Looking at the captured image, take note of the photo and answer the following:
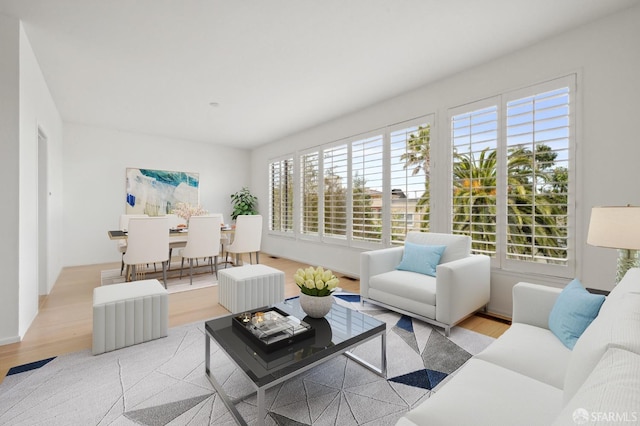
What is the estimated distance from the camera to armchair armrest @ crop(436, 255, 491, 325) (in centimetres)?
254

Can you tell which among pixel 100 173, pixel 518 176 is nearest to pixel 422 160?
pixel 518 176

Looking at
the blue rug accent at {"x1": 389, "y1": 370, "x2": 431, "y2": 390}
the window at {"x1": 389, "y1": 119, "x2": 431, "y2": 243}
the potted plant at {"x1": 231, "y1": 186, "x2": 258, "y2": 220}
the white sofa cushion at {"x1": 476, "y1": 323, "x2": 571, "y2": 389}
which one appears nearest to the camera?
the white sofa cushion at {"x1": 476, "y1": 323, "x2": 571, "y2": 389}

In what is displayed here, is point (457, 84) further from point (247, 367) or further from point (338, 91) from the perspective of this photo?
point (247, 367)

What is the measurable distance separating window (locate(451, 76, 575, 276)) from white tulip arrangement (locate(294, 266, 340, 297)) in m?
2.06

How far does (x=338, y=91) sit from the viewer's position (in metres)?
3.92

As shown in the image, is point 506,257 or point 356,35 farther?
point 506,257

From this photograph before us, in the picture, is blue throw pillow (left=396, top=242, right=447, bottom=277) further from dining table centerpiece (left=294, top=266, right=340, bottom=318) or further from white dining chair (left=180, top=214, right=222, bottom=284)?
white dining chair (left=180, top=214, right=222, bottom=284)

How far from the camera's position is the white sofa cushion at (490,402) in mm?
1018

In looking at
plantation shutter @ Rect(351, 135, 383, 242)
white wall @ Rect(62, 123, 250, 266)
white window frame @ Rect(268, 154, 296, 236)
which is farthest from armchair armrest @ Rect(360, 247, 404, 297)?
white wall @ Rect(62, 123, 250, 266)

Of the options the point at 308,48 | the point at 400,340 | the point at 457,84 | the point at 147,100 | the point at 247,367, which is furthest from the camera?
the point at 147,100

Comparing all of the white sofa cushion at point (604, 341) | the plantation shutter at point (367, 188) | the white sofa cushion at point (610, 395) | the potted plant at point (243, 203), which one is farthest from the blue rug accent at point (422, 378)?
the potted plant at point (243, 203)

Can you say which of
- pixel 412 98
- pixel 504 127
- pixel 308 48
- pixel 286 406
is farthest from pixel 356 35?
pixel 286 406

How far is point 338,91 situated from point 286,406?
11.7 feet

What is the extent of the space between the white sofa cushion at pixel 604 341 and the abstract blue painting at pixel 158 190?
6843 mm
